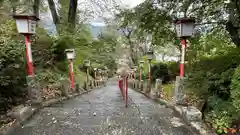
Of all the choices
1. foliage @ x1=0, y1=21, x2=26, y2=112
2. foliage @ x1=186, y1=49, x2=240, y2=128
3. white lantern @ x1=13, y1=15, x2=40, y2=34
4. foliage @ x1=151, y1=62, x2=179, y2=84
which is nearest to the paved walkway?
foliage @ x1=186, y1=49, x2=240, y2=128

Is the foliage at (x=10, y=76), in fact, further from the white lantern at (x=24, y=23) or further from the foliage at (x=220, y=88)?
the foliage at (x=220, y=88)

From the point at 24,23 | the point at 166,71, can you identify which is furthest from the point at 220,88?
the point at 166,71

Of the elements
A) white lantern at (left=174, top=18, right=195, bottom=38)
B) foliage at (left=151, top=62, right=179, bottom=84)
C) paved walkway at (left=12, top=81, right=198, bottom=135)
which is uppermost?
white lantern at (left=174, top=18, right=195, bottom=38)

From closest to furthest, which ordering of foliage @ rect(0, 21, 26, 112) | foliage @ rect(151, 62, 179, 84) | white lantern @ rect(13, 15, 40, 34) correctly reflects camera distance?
foliage @ rect(0, 21, 26, 112)
white lantern @ rect(13, 15, 40, 34)
foliage @ rect(151, 62, 179, 84)

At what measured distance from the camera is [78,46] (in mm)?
10703

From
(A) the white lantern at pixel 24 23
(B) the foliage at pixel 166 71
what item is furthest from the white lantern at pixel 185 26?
(B) the foliage at pixel 166 71

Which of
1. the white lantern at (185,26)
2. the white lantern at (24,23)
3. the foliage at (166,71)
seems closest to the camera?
the white lantern at (24,23)

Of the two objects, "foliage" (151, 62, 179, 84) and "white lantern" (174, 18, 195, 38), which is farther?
"foliage" (151, 62, 179, 84)

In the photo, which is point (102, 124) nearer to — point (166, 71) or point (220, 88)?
point (220, 88)

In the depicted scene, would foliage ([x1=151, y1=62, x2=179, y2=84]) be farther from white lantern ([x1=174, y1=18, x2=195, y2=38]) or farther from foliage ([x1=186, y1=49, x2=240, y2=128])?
white lantern ([x1=174, y1=18, x2=195, y2=38])

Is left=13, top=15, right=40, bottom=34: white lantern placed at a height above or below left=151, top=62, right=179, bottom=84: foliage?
above

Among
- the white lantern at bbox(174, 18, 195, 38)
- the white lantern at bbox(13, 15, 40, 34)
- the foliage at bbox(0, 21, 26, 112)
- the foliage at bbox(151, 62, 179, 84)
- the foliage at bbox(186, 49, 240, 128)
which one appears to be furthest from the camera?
the foliage at bbox(151, 62, 179, 84)

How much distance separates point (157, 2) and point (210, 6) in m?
2.06

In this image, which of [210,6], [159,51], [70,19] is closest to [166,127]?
[210,6]
